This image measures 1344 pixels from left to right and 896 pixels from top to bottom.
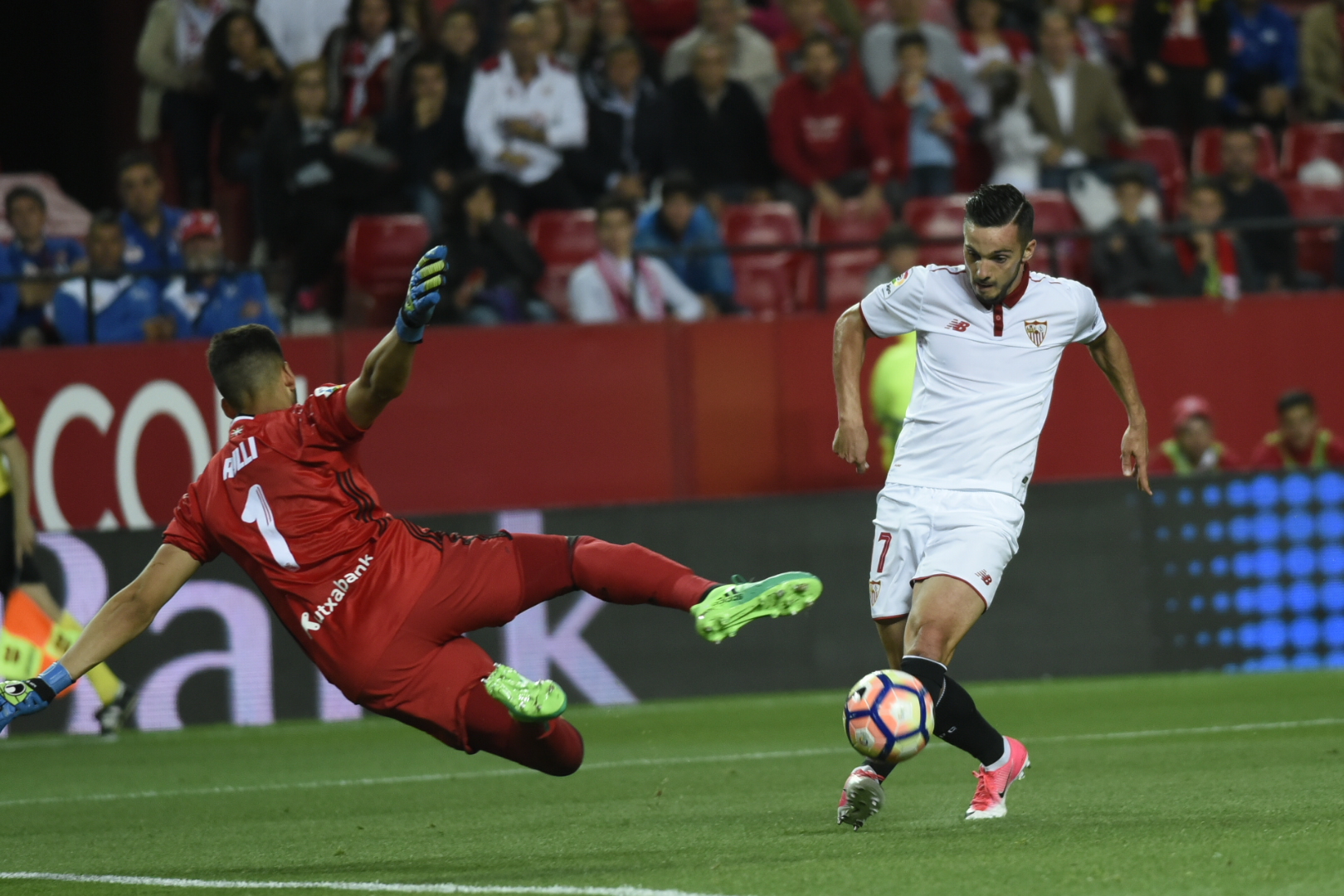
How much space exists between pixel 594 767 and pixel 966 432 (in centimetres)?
350

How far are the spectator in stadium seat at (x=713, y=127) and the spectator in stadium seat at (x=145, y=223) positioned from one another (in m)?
3.73

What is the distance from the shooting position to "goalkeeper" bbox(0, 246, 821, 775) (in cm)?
611

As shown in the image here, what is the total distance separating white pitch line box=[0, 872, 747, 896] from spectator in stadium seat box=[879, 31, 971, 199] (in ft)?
32.9

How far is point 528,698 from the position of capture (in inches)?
230

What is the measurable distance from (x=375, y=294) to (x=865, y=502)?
11.9 ft

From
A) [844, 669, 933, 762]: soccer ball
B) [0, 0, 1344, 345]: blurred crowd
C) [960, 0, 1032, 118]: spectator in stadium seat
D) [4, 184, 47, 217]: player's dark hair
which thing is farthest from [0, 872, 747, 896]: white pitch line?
[960, 0, 1032, 118]: spectator in stadium seat

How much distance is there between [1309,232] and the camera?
14.3 m

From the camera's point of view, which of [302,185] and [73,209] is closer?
[302,185]

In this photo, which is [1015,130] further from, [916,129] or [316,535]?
[316,535]

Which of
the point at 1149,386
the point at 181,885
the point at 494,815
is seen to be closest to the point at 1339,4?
the point at 1149,386

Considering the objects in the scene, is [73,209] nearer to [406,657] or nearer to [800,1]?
[800,1]

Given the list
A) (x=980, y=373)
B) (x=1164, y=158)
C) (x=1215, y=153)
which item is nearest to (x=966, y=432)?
(x=980, y=373)

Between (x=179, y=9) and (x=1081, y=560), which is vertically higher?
(x=179, y=9)

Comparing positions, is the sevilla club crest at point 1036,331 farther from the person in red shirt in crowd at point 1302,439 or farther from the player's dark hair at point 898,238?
the person in red shirt in crowd at point 1302,439
